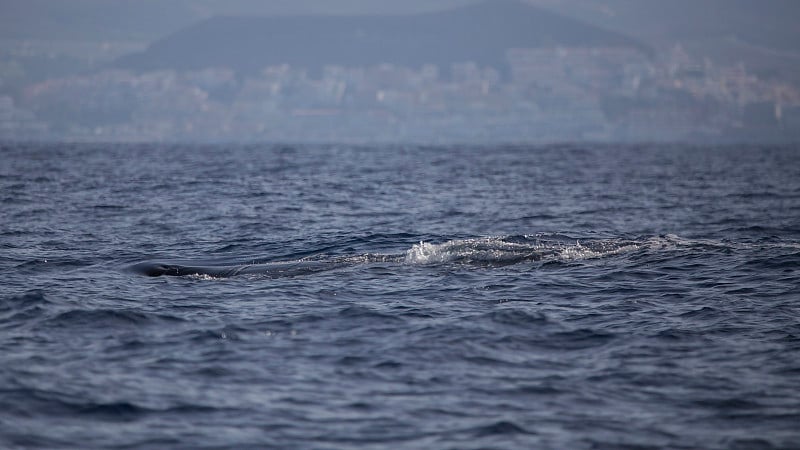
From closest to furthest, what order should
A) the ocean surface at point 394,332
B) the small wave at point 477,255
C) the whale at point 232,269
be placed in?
the ocean surface at point 394,332
the whale at point 232,269
the small wave at point 477,255

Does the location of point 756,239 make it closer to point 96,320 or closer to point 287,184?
point 96,320

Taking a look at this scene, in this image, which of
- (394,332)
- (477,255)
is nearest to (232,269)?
(477,255)

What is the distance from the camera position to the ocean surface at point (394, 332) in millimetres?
11734

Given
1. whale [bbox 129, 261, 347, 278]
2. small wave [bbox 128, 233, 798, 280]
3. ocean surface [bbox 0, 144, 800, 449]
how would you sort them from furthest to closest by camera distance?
small wave [bbox 128, 233, 798, 280] → whale [bbox 129, 261, 347, 278] → ocean surface [bbox 0, 144, 800, 449]

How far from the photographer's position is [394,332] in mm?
15984

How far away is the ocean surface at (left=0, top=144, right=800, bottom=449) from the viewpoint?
1173 centimetres

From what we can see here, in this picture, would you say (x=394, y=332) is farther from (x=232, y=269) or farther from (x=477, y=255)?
(x=477, y=255)

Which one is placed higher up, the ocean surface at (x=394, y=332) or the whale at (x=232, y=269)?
the whale at (x=232, y=269)

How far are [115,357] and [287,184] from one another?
35512mm

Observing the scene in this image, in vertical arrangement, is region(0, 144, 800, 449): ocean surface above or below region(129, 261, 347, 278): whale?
below

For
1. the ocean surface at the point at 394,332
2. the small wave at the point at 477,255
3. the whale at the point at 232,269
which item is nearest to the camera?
the ocean surface at the point at 394,332

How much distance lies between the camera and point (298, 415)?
A: 1202cm

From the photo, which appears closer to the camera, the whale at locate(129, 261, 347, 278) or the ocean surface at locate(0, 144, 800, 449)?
the ocean surface at locate(0, 144, 800, 449)

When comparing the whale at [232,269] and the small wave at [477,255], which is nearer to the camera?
the whale at [232,269]
